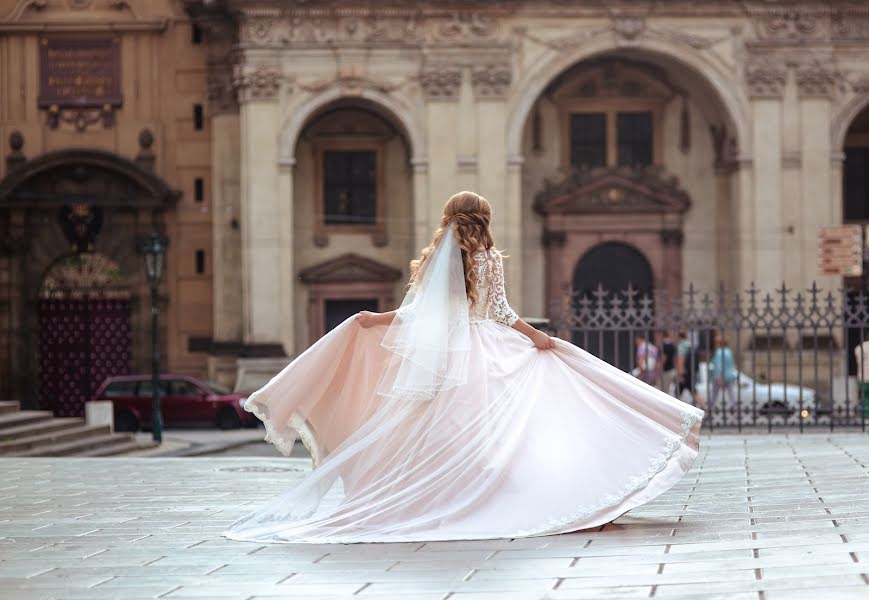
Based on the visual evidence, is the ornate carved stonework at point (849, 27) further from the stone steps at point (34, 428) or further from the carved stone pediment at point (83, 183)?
the stone steps at point (34, 428)

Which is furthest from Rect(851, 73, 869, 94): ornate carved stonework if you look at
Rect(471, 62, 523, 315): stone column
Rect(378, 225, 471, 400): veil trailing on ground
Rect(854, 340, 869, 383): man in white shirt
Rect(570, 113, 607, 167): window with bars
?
Rect(378, 225, 471, 400): veil trailing on ground

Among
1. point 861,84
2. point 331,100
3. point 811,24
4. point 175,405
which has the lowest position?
point 175,405

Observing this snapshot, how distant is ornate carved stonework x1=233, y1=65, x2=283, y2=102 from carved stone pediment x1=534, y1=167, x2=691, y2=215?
6742 millimetres

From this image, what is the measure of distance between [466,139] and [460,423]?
26.5 metres

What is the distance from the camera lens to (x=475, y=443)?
31.5 feet

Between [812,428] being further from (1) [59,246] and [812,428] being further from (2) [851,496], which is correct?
(1) [59,246]

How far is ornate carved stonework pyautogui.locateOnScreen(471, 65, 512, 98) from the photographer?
35.7m

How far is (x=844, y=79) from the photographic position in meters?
36.3

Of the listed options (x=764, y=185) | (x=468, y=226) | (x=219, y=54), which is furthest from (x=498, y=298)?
(x=219, y=54)

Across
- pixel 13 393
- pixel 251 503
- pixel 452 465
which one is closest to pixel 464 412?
pixel 452 465

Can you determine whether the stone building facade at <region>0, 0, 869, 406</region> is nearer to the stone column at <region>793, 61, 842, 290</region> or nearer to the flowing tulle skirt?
the stone column at <region>793, 61, 842, 290</region>

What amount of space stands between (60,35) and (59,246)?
4.80 meters

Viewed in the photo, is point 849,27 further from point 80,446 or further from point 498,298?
point 498,298

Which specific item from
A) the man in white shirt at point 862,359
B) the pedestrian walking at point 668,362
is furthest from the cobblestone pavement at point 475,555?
the pedestrian walking at point 668,362
